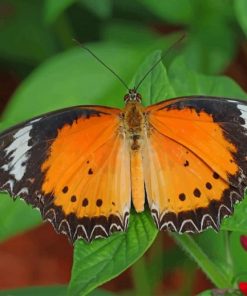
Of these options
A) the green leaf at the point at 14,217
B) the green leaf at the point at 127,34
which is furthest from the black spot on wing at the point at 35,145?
the green leaf at the point at 127,34

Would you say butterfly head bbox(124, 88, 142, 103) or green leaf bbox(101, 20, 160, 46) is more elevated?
green leaf bbox(101, 20, 160, 46)

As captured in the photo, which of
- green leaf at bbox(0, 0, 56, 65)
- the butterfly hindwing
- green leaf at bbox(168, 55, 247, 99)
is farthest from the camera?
green leaf at bbox(0, 0, 56, 65)

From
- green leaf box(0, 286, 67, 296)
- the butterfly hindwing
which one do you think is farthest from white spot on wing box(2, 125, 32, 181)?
green leaf box(0, 286, 67, 296)

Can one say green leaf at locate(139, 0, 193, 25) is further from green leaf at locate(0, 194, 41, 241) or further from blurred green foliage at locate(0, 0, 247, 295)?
green leaf at locate(0, 194, 41, 241)

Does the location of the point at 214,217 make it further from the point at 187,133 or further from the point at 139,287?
the point at 139,287

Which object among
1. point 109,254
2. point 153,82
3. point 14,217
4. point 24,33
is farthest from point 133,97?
point 24,33

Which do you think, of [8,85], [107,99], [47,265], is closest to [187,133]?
[107,99]
